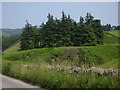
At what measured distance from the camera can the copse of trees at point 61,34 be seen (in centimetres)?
6844

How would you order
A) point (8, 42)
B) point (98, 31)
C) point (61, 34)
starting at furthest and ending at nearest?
point (8, 42) → point (98, 31) → point (61, 34)

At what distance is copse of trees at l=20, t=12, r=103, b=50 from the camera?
225 feet

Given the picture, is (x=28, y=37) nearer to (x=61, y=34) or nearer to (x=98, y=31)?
(x=61, y=34)

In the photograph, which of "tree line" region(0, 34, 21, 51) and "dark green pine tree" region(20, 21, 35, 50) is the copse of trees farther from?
"tree line" region(0, 34, 21, 51)

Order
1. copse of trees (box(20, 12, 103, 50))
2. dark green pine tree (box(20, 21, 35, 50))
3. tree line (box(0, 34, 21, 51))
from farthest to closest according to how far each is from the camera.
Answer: tree line (box(0, 34, 21, 51)) → dark green pine tree (box(20, 21, 35, 50)) → copse of trees (box(20, 12, 103, 50))

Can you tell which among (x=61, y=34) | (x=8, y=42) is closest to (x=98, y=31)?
(x=61, y=34)

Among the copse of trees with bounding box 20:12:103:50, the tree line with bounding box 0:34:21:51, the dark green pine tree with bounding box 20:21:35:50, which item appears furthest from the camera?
the tree line with bounding box 0:34:21:51

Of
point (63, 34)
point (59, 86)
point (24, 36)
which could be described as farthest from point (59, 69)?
point (24, 36)

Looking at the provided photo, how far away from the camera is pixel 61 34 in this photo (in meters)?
69.2

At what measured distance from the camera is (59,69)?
11430 mm

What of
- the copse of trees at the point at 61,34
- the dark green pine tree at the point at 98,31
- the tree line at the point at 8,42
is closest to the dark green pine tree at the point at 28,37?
the copse of trees at the point at 61,34

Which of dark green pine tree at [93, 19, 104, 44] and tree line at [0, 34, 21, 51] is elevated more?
dark green pine tree at [93, 19, 104, 44]

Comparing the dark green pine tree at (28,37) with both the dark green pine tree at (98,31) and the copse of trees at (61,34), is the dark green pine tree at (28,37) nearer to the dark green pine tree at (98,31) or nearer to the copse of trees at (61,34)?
the copse of trees at (61,34)

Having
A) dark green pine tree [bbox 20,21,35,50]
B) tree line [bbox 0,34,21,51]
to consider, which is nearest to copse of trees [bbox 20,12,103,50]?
dark green pine tree [bbox 20,21,35,50]
